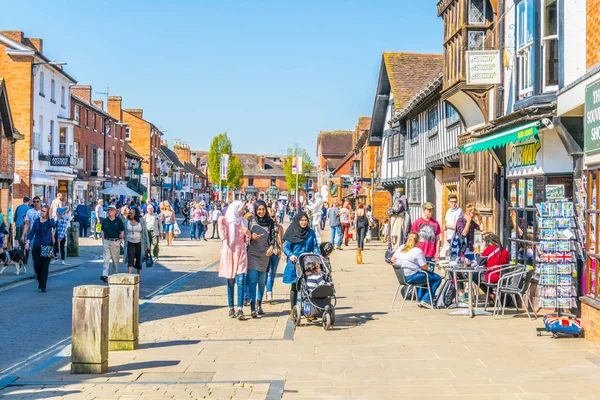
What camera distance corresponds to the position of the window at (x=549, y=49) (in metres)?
11.1

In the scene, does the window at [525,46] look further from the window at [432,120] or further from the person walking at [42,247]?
the person walking at [42,247]

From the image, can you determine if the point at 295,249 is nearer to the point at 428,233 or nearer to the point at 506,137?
the point at 428,233

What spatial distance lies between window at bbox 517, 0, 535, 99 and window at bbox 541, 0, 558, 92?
326 mm

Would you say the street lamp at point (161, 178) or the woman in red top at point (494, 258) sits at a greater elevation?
the street lamp at point (161, 178)

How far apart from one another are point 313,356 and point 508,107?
6.72 meters

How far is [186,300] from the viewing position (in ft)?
44.8

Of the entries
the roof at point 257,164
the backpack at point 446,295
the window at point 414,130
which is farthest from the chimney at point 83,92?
the roof at point 257,164

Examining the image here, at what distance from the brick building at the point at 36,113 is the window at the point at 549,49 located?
89.4 ft

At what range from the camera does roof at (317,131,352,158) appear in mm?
90562

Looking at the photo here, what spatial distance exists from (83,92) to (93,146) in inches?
199

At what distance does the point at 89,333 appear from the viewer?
7555 millimetres

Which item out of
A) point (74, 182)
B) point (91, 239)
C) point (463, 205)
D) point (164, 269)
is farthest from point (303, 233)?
point (74, 182)

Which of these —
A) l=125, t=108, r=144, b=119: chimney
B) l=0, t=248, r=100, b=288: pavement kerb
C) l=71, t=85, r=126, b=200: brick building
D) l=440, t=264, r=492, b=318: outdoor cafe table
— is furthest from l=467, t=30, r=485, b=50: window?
l=125, t=108, r=144, b=119: chimney

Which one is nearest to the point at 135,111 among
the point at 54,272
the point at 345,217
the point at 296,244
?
the point at 345,217
